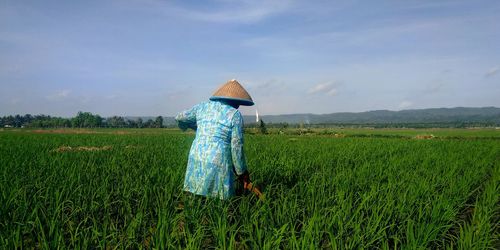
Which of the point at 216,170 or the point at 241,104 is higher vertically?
the point at 241,104

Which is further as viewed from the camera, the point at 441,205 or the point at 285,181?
the point at 285,181

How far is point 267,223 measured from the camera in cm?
310

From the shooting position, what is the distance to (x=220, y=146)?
3668 mm

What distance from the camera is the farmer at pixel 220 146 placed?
142 inches

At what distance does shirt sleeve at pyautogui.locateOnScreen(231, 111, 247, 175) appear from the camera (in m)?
3.55

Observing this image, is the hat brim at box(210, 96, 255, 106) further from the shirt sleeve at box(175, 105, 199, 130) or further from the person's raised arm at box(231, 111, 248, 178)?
the shirt sleeve at box(175, 105, 199, 130)

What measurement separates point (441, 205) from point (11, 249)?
404 cm

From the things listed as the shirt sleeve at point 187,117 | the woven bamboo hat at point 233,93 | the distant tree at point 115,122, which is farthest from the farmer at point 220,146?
the distant tree at point 115,122

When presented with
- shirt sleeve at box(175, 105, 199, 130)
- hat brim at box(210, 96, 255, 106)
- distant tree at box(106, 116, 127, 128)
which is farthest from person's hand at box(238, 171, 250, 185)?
distant tree at box(106, 116, 127, 128)

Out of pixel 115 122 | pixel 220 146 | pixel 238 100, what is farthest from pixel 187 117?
pixel 115 122

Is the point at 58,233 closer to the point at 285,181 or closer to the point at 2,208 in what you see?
the point at 2,208

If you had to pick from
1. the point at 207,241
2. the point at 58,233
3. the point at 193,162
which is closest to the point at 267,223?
the point at 207,241

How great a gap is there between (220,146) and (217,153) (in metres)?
0.08

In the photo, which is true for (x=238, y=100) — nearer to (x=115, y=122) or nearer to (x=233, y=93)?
(x=233, y=93)
